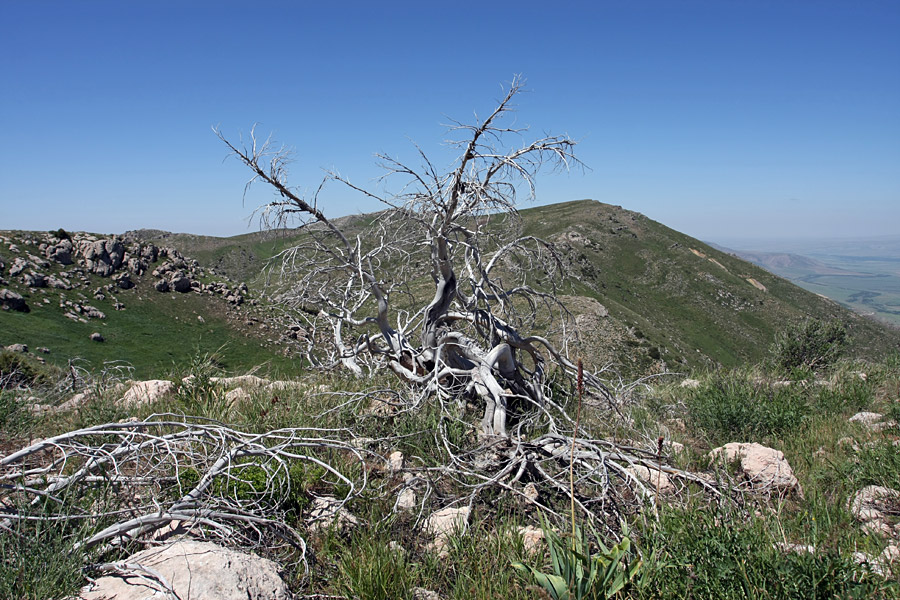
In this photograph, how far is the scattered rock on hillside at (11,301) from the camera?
28.2 metres

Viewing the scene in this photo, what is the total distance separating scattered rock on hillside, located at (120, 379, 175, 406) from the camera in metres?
4.84

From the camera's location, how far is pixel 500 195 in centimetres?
458

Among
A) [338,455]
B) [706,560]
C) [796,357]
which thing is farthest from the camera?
[796,357]

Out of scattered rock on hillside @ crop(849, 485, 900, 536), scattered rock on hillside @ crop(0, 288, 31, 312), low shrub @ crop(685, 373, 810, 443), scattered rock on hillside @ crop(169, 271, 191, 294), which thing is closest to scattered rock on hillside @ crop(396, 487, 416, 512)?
scattered rock on hillside @ crop(849, 485, 900, 536)

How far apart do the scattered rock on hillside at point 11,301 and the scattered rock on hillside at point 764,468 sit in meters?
36.5

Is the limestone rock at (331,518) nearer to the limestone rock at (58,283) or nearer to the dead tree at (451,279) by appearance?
the dead tree at (451,279)

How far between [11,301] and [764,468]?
121 feet

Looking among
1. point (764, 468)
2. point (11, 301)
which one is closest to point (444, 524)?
point (764, 468)

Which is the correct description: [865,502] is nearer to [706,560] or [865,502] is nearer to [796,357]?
[706,560]

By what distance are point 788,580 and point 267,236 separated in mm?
4726

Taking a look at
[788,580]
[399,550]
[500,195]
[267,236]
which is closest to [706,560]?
[788,580]

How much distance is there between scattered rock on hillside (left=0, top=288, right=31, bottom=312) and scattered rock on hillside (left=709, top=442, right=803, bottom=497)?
36.5m

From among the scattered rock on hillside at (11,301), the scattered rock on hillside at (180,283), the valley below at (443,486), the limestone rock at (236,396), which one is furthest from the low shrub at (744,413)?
the scattered rock on hillside at (180,283)

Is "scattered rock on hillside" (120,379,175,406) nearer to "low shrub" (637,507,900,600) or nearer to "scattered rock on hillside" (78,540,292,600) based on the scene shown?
"scattered rock on hillside" (78,540,292,600)
